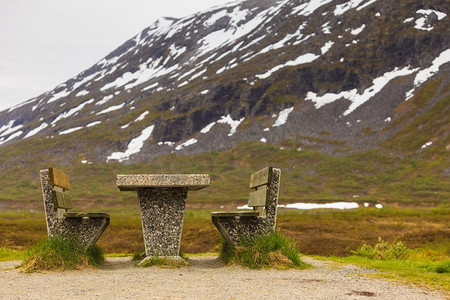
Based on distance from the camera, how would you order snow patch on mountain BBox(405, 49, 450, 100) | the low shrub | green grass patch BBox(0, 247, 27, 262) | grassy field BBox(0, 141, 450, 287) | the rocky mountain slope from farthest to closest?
snow patch on mountain BBox(405, 49, 450, 100)
the rocky mountain slope
grassy field BBox(0, 141, 450, 287)
the low shrub
green grass patch BBox(0, 247, 27, 262)

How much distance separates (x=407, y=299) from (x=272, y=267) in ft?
11.9

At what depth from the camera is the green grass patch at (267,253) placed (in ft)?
34.4

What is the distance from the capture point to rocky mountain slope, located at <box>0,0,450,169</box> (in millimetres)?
101562

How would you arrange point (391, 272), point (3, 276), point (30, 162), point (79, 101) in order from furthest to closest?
point (79, 101) → point (30, 162) → point (391, 272) → point (3, 276)

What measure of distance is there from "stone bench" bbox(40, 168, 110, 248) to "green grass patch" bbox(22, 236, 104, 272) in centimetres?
18

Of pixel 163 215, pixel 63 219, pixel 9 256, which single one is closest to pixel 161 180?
pixel 163 215

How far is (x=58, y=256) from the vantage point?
406 inches

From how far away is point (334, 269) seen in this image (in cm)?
1089

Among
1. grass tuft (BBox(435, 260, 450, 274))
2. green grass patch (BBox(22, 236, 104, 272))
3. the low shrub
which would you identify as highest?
green grass patch (BBox(22, 236, 104, 272))

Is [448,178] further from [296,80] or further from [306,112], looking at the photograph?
[296,80]

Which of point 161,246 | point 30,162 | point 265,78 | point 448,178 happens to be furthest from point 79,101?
point 161,246

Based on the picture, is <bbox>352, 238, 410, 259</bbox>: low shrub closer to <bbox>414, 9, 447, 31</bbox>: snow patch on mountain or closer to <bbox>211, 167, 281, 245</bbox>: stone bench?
<bbox>211, 167, 281, 245</bbox>: stone bench

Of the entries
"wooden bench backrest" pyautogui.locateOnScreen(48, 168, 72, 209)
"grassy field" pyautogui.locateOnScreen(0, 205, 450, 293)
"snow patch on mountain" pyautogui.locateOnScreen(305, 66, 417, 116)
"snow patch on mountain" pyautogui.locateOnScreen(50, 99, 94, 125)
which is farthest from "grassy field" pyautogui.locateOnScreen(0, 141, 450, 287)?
"snow patch on mountain" pyautogui.locateOnScreen(50, 99, 94, 125)

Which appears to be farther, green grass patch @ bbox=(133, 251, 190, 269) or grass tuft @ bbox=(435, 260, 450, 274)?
green grass patch @ bbox=(133, 251, 190, 269)
